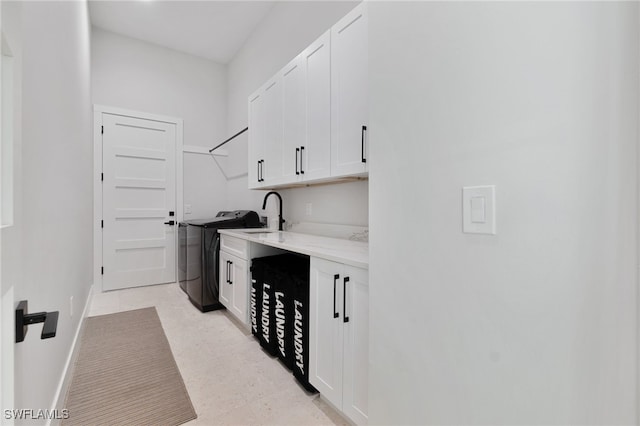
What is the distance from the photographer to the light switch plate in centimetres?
76

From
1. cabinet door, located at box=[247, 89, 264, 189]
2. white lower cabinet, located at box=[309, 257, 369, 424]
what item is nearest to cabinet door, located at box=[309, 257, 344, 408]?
white lower cabinet, located at box=[309, 257, 369, 424]

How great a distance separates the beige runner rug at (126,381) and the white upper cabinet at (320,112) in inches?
63.0

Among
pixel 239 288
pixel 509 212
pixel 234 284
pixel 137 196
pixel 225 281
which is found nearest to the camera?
pixel 509 212

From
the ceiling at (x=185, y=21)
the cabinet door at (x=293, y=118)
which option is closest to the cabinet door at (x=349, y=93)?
the cabinet door at (x=293, y=118)

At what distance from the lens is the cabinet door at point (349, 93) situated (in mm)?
1694

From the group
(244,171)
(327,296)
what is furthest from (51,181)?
(244,171)

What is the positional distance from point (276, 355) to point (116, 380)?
1018 mm

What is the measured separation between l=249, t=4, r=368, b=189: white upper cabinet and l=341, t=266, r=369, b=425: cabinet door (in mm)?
682

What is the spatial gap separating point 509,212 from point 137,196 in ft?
14.3

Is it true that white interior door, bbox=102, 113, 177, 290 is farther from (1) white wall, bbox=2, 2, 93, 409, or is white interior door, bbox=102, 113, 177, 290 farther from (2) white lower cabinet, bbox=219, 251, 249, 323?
(1) white wall, bbox=2, 2, 93, 409

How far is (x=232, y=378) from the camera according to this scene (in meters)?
1.86

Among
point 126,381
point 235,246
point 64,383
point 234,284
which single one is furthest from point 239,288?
point 64,383

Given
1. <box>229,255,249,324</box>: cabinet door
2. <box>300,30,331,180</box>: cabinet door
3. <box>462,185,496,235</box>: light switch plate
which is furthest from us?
<box>229,255,249,324</box>: cabinet door

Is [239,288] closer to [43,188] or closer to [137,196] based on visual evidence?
[43,188]
